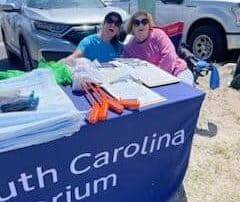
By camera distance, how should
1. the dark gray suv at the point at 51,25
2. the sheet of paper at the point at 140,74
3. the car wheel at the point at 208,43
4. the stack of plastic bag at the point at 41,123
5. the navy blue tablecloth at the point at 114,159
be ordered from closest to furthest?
the stack of plastic bag at the point at 41,123 → the navy blue tablecloth at the point at 114,159 → the sheet of paper at the point at 140,74 → the dark gray suv at the point at 51,25 → the car wheel at the point at 208,43

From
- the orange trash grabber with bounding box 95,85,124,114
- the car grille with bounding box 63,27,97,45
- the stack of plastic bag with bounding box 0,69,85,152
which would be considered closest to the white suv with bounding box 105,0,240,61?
the car grille with bounding box 63,27,97,45

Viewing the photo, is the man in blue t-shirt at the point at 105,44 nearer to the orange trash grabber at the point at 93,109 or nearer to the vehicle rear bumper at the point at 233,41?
the orange trash grabber at the point at 93,109

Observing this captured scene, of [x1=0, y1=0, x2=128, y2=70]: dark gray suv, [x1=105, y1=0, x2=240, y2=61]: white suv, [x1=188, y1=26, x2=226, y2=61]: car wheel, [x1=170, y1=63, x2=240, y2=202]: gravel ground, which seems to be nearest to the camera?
[x1=170, y1=63, x2=240, y2=202]: gravel ground

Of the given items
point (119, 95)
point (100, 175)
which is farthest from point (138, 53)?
point (100, 175)

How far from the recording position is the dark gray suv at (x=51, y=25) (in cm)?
526

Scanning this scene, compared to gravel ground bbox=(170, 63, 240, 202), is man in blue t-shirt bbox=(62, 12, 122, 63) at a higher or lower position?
higher

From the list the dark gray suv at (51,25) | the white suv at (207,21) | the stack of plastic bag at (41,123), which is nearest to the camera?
the stack of plastic bag at (41,123)

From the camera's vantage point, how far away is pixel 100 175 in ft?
7.98

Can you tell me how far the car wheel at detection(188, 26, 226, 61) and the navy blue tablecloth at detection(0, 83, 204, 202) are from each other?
13.5ft

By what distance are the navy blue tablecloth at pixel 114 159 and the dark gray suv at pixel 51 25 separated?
110 inches

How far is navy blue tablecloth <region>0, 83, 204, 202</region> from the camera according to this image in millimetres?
2195

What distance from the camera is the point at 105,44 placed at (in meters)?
3.81

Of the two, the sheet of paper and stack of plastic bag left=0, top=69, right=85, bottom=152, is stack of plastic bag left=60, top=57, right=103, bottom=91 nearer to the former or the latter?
the sheet of paper

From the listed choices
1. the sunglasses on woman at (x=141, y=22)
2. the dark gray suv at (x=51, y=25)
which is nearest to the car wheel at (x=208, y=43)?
the dark gray suv at (x=51, y=25)
